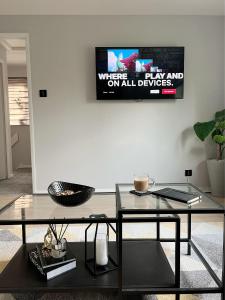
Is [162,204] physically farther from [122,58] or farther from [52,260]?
[122,58]

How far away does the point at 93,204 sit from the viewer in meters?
1.71

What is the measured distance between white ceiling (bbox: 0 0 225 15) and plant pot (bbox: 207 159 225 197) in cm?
195

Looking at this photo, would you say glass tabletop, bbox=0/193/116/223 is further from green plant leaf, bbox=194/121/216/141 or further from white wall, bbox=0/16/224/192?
green plant leaf, bbox=194/121/216/141

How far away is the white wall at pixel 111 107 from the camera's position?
355 centimetres

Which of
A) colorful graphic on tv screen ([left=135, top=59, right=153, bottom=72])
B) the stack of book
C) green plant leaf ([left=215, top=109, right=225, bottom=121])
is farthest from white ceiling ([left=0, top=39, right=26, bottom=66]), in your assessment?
the stack of book

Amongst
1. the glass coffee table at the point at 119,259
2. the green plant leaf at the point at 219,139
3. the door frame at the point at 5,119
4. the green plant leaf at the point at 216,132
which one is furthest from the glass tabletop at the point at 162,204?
the door frame at the point at 5,119

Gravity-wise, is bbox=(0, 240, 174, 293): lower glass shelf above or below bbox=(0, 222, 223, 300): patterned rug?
above

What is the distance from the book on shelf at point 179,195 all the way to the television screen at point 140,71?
2.11m

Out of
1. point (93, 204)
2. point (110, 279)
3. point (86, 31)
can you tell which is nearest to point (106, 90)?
point (86, 31)

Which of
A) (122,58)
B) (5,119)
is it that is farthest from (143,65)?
(5,119)

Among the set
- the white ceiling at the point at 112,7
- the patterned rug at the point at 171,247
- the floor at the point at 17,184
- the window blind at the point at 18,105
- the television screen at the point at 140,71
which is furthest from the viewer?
the window blind at the point at 18,105

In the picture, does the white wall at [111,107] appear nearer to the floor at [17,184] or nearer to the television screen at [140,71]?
the television screen at [140,71]

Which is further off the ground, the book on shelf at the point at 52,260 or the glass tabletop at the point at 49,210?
the glass tabletop at the point at 49,210

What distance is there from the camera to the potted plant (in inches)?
137
